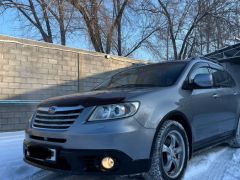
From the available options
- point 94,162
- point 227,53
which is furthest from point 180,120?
point 227,53

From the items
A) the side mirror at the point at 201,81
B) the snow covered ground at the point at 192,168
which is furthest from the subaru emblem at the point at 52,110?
the side mirror at the point at 201,81

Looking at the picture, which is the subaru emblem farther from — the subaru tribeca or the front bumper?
the front bumper

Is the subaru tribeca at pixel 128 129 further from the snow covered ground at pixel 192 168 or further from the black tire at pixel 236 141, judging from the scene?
the black tire at pixel 236 141

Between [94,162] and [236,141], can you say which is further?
[236,141]

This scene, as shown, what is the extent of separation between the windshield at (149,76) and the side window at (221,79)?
0.96m

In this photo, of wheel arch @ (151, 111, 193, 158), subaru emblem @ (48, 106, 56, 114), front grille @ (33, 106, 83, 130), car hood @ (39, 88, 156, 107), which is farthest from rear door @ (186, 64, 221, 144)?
subaru emblem @ (48, 106, 56, 114)

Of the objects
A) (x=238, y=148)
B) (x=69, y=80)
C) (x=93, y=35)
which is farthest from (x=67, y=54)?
(x=93, y=35)

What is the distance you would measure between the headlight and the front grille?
0.62 feet

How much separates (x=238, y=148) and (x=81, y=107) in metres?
3.90

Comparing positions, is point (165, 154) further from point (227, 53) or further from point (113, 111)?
point (227, 53)

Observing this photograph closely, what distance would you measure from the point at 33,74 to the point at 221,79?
696 cm

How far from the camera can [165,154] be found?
185 inches

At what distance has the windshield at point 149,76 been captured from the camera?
17.3ft

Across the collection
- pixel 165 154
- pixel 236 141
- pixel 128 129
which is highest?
pixel 128 129
